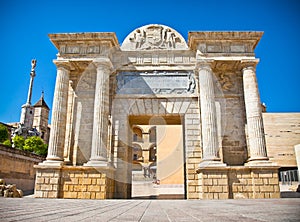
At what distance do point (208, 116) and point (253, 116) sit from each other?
2.27 metres

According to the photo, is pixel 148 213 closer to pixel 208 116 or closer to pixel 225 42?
pixel 208 116

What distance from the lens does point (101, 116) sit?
496 inches

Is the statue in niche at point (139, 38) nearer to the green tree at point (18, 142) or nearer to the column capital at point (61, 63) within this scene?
the column capital at point (61, 63)

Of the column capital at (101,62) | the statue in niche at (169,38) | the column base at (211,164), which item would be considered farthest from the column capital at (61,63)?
the column base at (211,164)

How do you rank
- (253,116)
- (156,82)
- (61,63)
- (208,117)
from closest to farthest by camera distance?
(208,117), (253,116), (61,63), (156,82)

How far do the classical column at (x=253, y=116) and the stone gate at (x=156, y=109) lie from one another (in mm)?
48

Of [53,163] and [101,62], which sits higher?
[101,62]

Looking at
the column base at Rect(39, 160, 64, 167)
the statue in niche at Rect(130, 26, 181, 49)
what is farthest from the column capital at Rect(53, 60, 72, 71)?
the column base at Rect(39, 160, 64, 167)

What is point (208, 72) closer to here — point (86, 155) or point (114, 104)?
point (114, 104)

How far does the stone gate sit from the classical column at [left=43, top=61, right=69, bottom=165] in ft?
0.16

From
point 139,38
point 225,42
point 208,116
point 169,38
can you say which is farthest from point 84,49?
point 225,42

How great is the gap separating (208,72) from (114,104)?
5.30m

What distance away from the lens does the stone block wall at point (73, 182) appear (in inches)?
455

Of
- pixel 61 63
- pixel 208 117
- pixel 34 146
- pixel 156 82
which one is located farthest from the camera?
pixel 34 146
